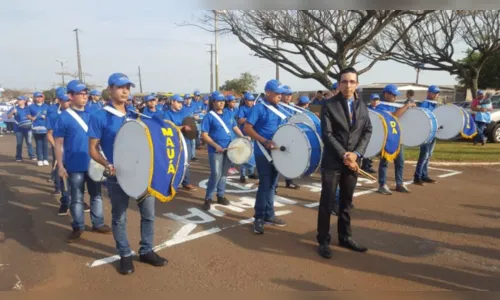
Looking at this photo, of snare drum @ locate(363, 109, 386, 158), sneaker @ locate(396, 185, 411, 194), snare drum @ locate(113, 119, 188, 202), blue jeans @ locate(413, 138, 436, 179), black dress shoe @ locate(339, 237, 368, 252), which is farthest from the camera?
blue jeans @ locate(413, 138, 436, 179)

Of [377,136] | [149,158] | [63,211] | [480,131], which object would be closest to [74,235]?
[63,211]

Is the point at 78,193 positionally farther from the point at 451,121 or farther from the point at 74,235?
the point at 451,121

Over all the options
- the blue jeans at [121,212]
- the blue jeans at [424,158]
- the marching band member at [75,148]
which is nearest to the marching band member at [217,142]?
the marching band member at [75,148]

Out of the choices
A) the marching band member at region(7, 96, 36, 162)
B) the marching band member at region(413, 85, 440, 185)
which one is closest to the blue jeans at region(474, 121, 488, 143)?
the marching band member at region(413, 85, 440, 185)

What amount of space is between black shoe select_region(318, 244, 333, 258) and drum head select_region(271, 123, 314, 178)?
0.94 meters

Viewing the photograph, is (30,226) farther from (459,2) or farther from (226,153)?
(459,2)

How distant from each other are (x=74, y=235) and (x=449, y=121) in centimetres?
748

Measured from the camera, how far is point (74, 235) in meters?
4.84


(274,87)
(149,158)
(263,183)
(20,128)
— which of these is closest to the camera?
(149,158)

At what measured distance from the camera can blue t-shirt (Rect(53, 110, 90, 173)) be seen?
4789mm

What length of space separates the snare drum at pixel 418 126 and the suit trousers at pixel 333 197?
10.8 ft

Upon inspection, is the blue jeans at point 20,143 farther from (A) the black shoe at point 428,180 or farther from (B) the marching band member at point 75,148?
(A) the black shoe at point 428,180

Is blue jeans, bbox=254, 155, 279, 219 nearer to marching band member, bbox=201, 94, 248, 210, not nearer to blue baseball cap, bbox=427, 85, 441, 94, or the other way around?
marching band member, bbox=201, 94, 248, 210

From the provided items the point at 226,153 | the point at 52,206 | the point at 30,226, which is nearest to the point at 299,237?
the point at 226,153
